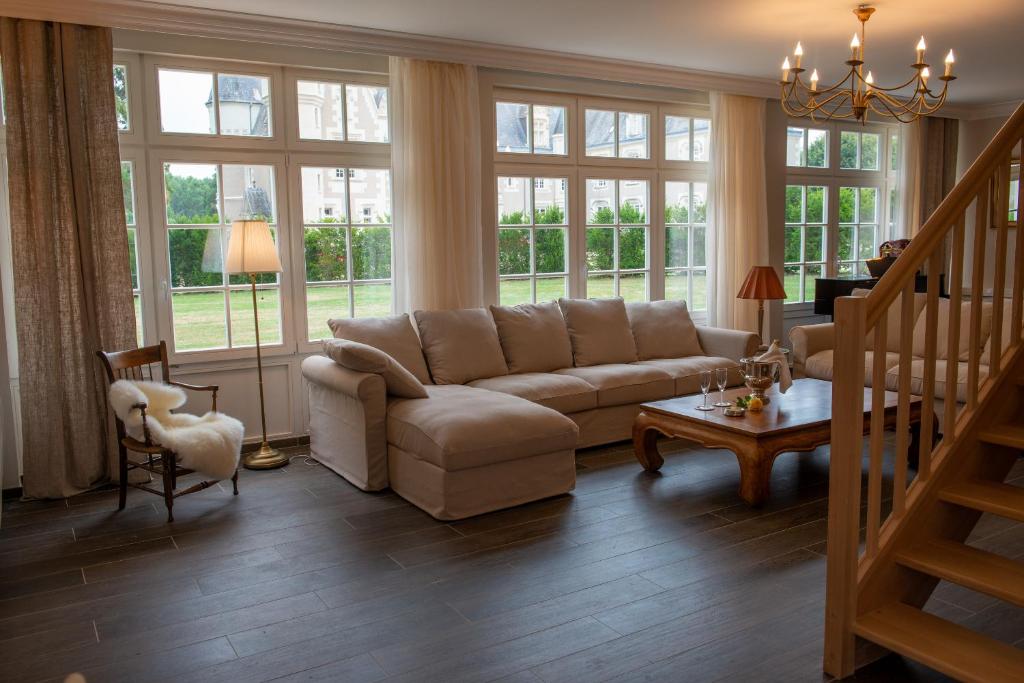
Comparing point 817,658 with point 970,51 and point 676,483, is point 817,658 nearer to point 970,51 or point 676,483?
point 676,483

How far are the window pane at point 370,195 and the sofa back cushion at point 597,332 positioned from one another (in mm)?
1461

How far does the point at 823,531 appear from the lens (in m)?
3.83

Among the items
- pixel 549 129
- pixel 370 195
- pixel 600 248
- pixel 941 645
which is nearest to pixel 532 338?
pixel 600 248

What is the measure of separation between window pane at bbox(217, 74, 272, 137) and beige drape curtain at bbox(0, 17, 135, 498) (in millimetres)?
717

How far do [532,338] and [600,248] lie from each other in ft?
4.58

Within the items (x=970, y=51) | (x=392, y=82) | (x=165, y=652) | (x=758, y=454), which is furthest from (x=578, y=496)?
(x=970, y=51)

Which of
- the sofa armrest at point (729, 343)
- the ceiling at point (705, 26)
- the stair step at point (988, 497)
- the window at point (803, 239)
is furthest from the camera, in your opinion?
the window at point (803, 239)

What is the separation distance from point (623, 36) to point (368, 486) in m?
3.44

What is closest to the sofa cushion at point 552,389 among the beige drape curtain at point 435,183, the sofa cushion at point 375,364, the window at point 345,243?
the sofa cushion at point 375,364

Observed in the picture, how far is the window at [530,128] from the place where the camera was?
6.18 metres

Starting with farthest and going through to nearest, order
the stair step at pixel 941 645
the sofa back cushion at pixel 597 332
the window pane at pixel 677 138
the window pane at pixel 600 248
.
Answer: the window pane at pixel 677 138
the window pane at pixel 600 248
the sofa back cushion at pixel 597 332
the stair step at pixel 941 645

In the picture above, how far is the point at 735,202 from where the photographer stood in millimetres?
7133

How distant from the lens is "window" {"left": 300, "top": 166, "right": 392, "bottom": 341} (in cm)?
556

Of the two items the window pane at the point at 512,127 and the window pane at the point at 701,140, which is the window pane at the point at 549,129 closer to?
the window pane at the point at 512,127
